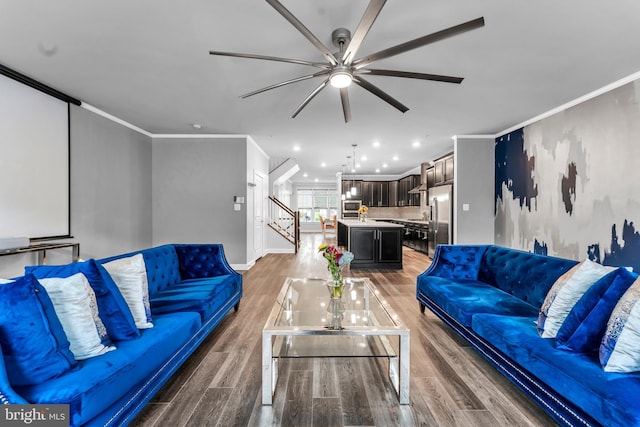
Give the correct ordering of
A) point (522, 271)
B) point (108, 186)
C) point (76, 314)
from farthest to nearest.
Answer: point (108, 186), point (522, 271), point (76, 314)

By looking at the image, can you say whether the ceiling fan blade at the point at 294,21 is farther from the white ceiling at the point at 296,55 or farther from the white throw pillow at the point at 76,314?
the white throw pillow at the point at 76,314

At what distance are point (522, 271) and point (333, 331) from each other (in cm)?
194

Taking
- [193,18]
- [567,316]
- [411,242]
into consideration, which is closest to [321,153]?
[411,242]

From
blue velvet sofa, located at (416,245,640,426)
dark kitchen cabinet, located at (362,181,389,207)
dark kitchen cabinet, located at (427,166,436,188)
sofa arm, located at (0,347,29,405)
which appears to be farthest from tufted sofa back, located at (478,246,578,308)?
dark kitchen cabinet, located at (362,181,389,207)

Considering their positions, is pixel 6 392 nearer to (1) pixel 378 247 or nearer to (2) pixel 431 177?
(1) pixel 378 247

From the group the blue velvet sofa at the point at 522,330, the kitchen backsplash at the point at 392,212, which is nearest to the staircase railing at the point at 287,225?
the kitchen backsplash at the point at 392,212

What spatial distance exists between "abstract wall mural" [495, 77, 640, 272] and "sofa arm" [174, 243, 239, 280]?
472cm

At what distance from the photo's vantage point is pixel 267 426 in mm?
1603

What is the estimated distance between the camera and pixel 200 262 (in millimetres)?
3318

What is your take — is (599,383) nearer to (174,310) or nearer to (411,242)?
(174,310)

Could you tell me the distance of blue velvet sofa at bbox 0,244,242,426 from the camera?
3.81ft

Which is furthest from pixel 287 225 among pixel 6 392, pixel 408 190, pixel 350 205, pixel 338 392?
pixel 6 392

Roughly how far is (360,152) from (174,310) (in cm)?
614

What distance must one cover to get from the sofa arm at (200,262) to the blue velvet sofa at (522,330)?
2.32m
